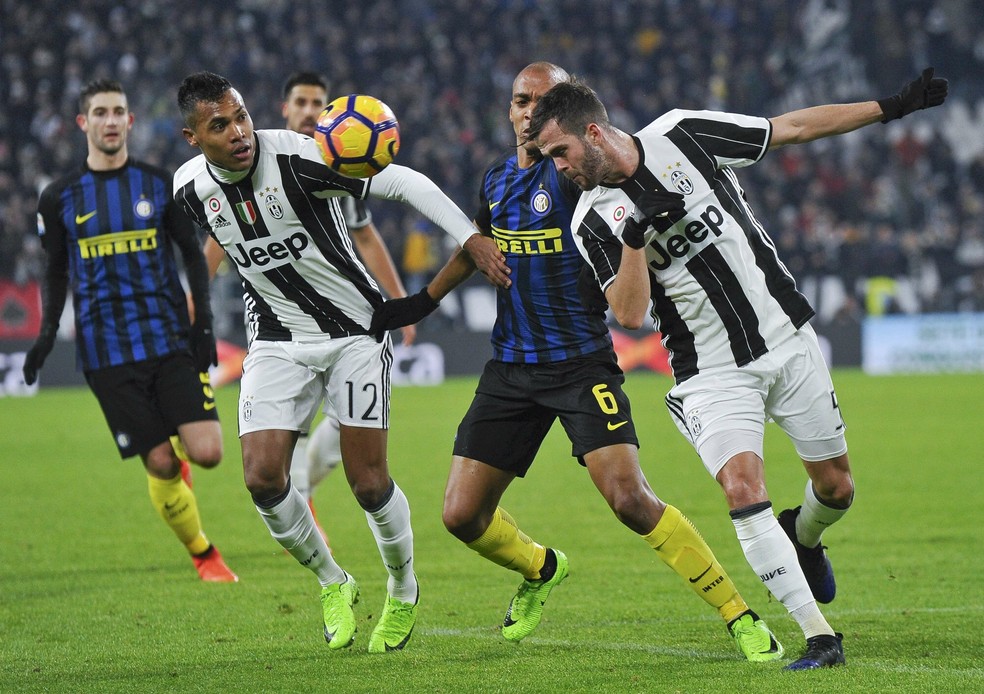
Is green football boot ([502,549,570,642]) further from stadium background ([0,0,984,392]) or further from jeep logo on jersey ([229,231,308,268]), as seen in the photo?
stadium background ([0,0,984,392])

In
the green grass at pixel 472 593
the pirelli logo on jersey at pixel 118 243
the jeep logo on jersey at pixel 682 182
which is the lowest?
the green grass at pixel 472 593

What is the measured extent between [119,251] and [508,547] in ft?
9.90

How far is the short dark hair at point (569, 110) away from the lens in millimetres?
4715

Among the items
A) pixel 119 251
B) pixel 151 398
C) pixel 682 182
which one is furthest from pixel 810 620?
pixel 119 251

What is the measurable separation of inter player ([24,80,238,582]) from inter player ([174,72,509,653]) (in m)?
1.67

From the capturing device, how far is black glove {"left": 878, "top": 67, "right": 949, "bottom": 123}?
4.95 meters

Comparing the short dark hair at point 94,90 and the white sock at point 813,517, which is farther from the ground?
the short dark hair at point 94,90

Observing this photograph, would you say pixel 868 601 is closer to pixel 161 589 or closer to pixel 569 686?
pixel 569 686

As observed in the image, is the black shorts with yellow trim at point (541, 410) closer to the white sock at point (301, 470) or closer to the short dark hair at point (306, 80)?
the white sock at point (301, 470)

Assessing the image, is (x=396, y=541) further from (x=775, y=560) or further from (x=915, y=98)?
(x=915, y=98)

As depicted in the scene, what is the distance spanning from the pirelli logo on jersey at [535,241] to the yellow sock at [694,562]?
1.16m

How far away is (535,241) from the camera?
17.6 ft

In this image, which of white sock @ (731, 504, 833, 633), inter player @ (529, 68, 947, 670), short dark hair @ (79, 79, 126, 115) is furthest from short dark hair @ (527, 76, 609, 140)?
short dark hair @ (79, 79, 126, 115)

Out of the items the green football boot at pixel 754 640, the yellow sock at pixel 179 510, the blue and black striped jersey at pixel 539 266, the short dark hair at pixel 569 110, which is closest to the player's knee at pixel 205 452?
the yellow sock at pixel 179 510
